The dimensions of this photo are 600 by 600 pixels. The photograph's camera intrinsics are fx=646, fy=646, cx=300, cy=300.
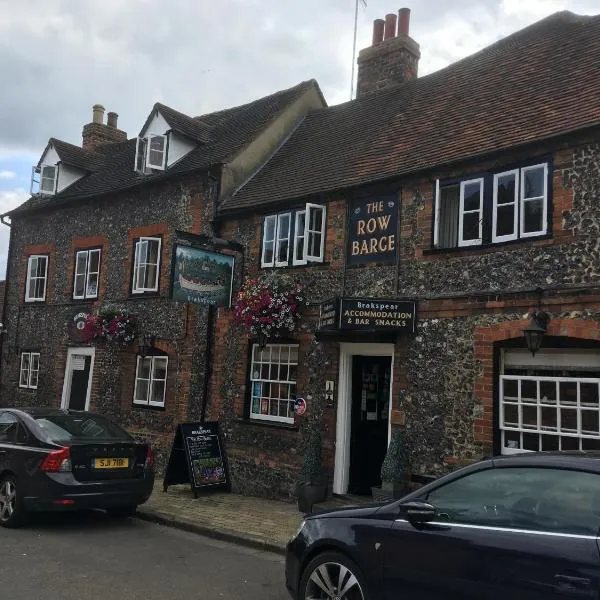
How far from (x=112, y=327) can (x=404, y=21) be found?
944 cm

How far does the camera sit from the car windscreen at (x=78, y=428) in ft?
28.1

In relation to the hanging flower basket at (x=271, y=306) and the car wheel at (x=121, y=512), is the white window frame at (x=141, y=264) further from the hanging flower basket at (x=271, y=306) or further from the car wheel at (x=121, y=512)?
the car wheel at (x=121, y=512)

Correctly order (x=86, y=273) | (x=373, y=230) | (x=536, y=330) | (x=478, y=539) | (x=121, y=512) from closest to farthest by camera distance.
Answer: (x=478, y=539), (x=536, y=330), (x=121, y=512), (x=373, y=230), (x=86, y=273)

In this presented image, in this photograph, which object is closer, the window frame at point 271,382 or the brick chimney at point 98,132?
the window frame at point 271,382

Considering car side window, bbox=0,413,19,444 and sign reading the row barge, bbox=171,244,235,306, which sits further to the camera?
sign reading the row barge, bbox=171,244,235,306

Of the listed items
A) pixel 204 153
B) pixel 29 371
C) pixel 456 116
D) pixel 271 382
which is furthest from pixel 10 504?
pixel 29 371

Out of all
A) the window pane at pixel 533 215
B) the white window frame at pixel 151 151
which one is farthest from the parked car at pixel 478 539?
the white window frame at pixel 151 151

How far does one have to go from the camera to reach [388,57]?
14766 millimetres

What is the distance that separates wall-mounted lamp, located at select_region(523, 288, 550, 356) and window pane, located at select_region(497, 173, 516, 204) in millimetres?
1689

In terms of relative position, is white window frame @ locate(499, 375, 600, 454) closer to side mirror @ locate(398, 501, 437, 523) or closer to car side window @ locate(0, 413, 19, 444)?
side mirror @ locate(398, 501, 437, 523)

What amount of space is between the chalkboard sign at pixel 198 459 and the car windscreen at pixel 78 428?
161cm

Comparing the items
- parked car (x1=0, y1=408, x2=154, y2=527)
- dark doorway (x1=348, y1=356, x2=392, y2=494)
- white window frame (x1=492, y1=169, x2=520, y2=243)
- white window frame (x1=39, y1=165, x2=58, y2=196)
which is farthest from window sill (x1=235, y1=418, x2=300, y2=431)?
white window frame (x1=39, y1=165, x2=58, y2=196)

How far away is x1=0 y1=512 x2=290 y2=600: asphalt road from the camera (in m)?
5.88

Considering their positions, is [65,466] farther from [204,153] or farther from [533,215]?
[204,153]
